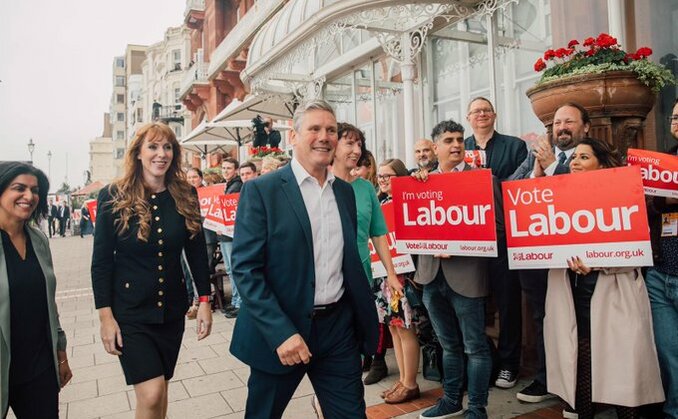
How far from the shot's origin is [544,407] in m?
4.02

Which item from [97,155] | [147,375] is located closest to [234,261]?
[147,375]

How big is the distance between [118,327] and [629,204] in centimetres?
304

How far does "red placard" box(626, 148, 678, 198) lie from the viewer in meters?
3.11

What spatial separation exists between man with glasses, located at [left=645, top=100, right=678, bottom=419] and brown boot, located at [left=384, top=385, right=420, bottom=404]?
180cm

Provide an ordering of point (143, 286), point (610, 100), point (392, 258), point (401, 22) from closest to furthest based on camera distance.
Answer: point (143, 286) < point (610, 100) < point (392, 258) < point (401, 22)

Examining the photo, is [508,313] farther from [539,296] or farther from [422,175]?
[422,175]

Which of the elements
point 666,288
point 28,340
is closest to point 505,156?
point 666,288

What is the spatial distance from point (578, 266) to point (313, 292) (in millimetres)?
1758

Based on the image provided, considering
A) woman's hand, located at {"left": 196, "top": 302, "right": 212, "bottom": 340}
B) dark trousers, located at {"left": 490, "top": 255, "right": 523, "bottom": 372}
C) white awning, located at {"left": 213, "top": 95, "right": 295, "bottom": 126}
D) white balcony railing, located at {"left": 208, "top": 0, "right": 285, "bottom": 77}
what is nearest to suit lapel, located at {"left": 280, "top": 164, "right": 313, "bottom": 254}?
woman's hand, located at {"left": 196, "top": 302, "right": 212, "bottom": 340}

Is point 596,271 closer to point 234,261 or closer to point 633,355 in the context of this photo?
point 633,355

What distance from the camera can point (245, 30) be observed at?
18.1 meters

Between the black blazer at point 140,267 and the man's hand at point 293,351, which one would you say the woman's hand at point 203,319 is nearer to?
the black blazer at point 140,267

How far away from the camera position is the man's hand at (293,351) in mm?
2293

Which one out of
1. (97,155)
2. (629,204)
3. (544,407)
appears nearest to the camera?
(629,204)
